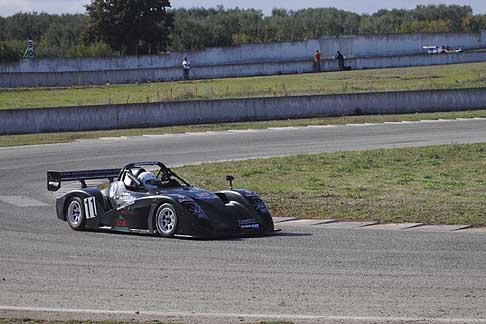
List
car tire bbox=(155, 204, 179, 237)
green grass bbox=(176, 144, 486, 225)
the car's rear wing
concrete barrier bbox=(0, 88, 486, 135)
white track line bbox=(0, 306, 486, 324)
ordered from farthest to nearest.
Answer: concrete barrier bbox=(0, 88, 486, 135)
green grass bbox=(176, 144, 486, 225)
the car's rear wing
car tire bbox=(155, 204, 179, 237)
white track line bbox=(0, 306, 486, 324)

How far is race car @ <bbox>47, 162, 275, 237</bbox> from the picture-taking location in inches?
595

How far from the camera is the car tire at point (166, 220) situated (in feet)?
49.8

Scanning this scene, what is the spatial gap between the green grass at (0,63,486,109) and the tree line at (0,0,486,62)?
20.1 metres

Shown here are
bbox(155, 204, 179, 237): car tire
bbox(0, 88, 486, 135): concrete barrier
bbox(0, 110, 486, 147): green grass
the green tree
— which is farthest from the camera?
the green tree

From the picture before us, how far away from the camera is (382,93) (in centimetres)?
4031

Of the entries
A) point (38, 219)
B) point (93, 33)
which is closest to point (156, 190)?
point (38, 219)

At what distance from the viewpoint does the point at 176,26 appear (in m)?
98.2

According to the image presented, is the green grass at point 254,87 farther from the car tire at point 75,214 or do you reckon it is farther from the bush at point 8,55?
the car tire at point 75,214

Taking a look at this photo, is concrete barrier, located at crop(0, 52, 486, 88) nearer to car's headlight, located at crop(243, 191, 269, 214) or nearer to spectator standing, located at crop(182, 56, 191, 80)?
spectator standing, located at crop(182, 56, 191, 80)

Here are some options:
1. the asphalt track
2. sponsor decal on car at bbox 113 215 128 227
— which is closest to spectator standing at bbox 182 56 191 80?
the asphalt track

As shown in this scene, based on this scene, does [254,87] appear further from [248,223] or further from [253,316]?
[253,316]

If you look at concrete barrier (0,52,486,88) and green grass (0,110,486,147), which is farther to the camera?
concrete barrier (0,52,486,88)

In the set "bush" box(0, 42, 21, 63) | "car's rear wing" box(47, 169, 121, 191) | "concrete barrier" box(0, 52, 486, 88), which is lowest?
"concrete barrier" box(0, 52, 486, 88)

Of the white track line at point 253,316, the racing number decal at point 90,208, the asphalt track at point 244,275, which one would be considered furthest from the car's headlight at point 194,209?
the white track line at point 253,316
